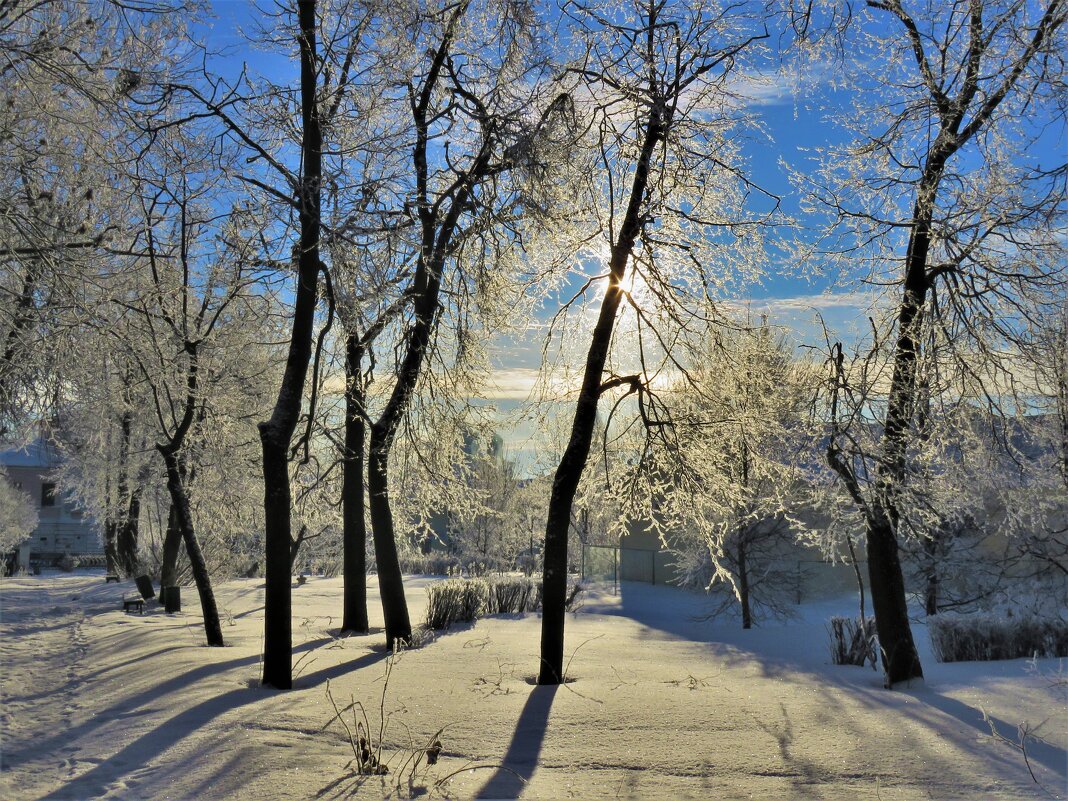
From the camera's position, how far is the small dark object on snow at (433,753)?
5.40 metres

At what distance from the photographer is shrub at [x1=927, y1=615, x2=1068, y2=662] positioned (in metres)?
14.3

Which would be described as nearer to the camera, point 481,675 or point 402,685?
point 402,685

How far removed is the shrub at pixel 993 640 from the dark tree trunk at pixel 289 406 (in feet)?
38.0

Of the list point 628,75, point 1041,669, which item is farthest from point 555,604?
point 1041,669

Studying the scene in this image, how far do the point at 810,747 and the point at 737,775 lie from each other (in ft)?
2.69

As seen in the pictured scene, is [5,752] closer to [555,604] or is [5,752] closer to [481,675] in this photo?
[481,675]

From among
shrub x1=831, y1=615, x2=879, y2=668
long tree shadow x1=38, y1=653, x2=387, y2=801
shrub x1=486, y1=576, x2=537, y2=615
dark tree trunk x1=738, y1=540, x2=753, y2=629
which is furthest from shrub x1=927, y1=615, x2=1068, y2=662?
long tree shadow x1=38, y1=653, x2=387, y2=801

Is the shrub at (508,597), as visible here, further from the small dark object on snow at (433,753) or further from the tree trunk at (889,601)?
the small dark object on snow at (433,753)

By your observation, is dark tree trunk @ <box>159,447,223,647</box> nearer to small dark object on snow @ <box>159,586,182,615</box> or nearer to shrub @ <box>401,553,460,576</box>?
small dark object on snow @ <box>159,586,182,615</box>

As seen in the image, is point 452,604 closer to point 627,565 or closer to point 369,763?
point 369,763

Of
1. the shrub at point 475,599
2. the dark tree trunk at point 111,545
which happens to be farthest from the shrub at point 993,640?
the dark tree trunk at point 111,545

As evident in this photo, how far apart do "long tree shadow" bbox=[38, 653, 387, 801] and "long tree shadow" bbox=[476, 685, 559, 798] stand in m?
2.00

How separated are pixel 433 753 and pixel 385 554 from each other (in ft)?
22.0

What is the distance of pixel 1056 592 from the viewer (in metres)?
20.8
